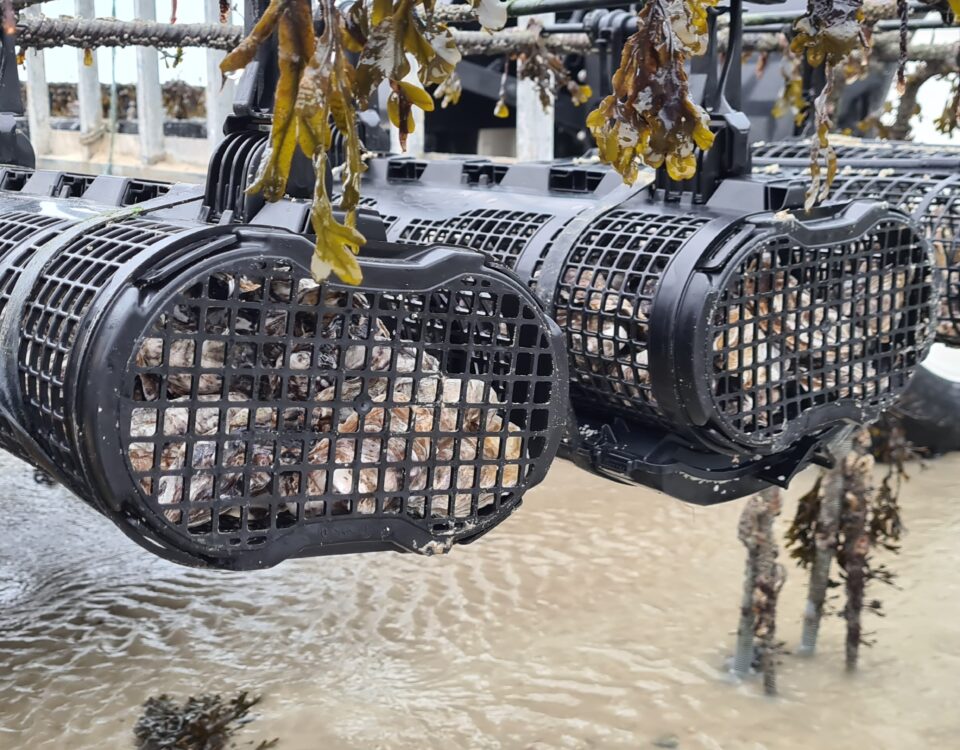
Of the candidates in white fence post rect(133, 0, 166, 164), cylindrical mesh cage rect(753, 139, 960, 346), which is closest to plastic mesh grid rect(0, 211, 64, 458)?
cylindrical mesh cage rect(753, 139, 960, 346)

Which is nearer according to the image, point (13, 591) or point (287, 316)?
point (287, 316)

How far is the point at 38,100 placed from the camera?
8.89 meters

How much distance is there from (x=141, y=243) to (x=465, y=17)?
1508 millimetres

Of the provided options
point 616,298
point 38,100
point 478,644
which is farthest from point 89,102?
point 616,298

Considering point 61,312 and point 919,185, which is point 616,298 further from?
point 919,185

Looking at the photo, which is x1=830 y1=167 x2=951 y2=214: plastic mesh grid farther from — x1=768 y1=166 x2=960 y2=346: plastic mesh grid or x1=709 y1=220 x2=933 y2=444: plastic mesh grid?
x1=709 y1=220 x2=933 y2=444: plastic mesh grid

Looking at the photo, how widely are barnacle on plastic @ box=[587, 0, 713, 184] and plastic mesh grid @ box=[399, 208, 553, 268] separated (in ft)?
2.44

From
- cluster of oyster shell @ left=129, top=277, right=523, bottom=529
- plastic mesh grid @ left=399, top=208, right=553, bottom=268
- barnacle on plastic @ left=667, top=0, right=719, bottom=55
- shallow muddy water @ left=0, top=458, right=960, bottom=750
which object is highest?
barnacle on plastic @ left=667, top=0, right=719, bottom=55

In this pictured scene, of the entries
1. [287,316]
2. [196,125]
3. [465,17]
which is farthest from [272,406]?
[196,125]

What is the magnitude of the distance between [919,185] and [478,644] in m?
2.25

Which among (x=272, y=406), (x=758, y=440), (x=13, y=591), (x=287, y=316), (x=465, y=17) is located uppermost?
(x=465, y=17)

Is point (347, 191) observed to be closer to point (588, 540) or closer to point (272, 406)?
point (272, 406)

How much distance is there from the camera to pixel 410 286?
1.62 m

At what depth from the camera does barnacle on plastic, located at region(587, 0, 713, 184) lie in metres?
1.46
